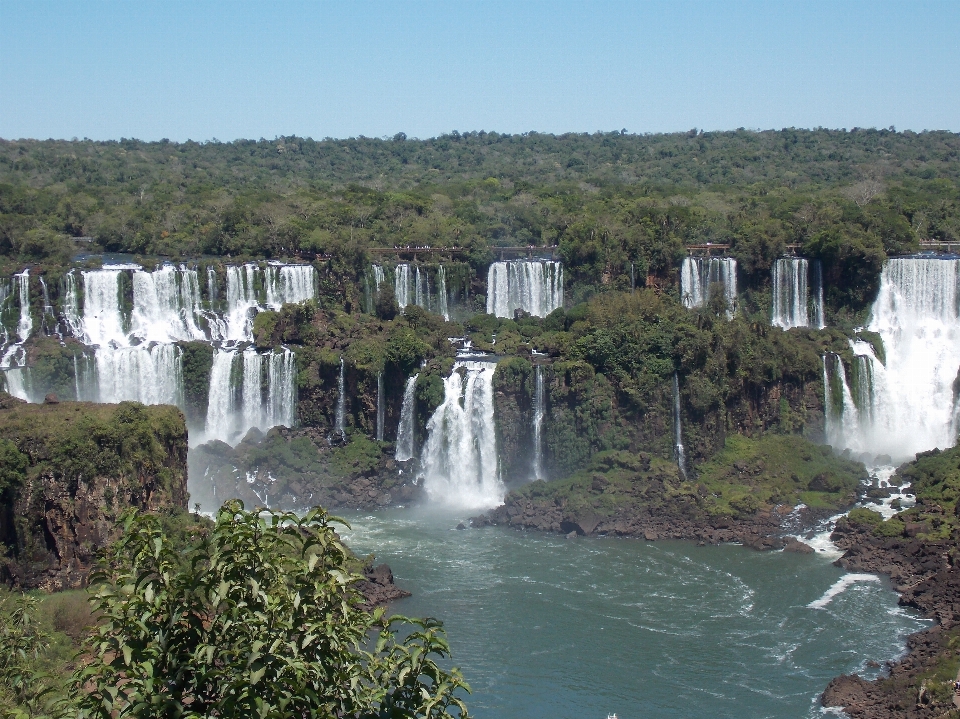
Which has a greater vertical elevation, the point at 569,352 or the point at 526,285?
the point at 526,285

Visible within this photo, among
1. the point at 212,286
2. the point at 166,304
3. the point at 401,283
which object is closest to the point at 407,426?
the point at 401,283

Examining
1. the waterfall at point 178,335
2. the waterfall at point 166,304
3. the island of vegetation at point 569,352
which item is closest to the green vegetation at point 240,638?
the island of vegetation at point 569,352

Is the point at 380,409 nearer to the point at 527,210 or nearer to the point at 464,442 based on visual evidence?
the point at 464,442

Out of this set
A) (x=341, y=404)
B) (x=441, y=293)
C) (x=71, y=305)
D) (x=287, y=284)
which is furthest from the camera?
(x=441, y=293)

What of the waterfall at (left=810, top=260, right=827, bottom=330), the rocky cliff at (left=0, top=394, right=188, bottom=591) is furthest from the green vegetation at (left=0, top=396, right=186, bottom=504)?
the waterfall at (left=810, top=260, right=827, bottom=330)

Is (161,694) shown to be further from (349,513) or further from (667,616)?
(349,513)

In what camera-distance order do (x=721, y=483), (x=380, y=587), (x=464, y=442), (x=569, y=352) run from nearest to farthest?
(x=380, y=587) → (x=721, y=483) → (x=464, y=442) → (x=569, y=352)

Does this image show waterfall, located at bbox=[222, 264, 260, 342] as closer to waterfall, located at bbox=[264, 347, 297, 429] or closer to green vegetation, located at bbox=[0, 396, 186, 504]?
waterfall, located at bbox=[264, 347, 297, 429]
